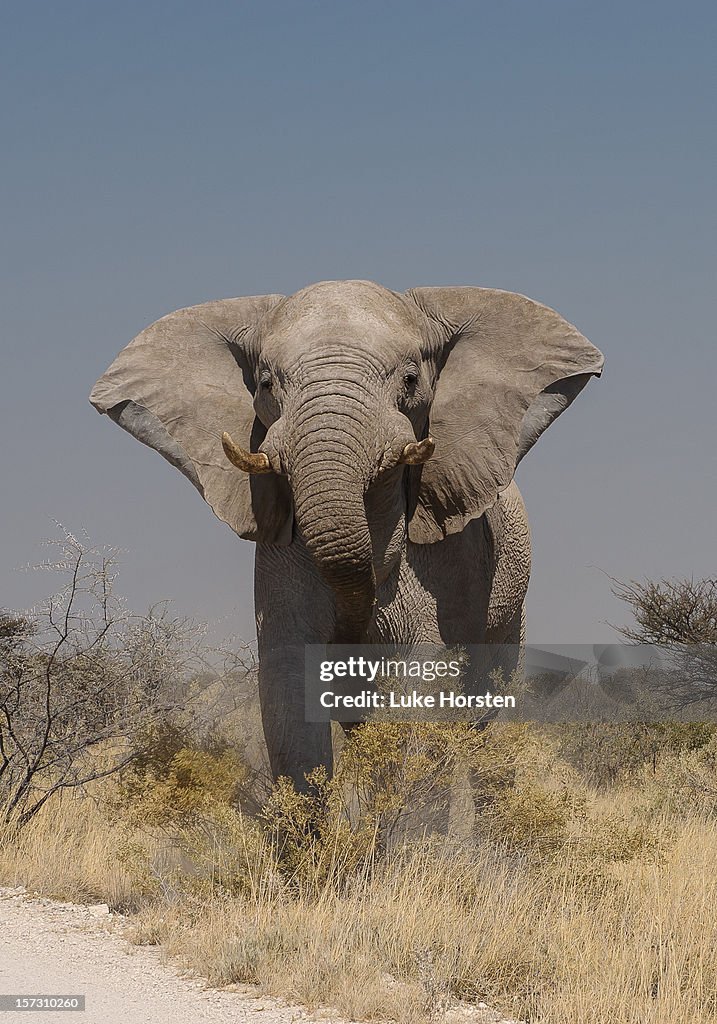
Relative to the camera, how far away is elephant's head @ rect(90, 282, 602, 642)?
6.89 metres

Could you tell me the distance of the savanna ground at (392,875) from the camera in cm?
591

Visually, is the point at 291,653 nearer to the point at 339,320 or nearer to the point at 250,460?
the point at 250,460

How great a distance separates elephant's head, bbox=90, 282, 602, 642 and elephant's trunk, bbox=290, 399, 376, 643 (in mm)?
22

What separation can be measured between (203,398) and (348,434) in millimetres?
1655

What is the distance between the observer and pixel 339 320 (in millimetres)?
7121

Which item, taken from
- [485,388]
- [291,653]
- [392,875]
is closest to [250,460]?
[291,653]

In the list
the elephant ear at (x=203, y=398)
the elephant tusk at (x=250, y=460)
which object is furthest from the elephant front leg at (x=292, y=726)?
the elephant tusk at (x=250, y=460)

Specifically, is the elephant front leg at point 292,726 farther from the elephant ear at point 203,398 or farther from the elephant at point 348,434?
the elephant ear at point 203,398

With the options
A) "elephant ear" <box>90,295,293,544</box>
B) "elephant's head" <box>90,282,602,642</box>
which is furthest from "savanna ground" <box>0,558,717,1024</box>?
"elephant ear" <box>90,295,293,544</box>

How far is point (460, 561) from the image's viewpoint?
835 cm

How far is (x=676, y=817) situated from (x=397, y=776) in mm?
4333

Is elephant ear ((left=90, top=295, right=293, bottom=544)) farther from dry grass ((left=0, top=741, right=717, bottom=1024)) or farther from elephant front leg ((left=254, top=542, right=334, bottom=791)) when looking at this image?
dry grass ((left=0, top=741, right=717, bottom=1024))

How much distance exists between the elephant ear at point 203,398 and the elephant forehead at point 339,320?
458mm

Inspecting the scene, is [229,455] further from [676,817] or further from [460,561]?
[676,817]
